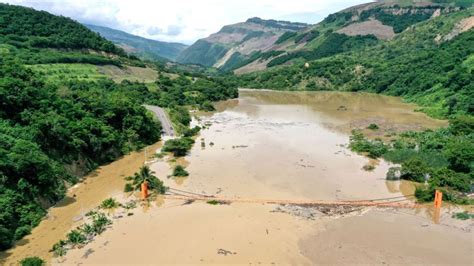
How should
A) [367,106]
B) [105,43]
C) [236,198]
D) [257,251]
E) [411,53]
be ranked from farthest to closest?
1. [411,53]
2. [105,43]
3. [367,106]
4. [236,198]
5. [257,251]

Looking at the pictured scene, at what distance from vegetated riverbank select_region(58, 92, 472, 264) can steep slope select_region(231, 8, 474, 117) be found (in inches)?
1415

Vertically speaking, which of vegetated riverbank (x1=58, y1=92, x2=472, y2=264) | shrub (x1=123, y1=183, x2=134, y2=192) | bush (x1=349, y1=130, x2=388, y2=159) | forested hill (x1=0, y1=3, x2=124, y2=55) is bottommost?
vegetated riverbank (x1=58, y1=92, x2=472, y2=264)

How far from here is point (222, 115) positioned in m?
80.3

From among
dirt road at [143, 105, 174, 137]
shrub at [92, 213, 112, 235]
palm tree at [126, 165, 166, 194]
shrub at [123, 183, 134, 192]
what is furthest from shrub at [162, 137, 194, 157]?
shrub at [92, 213, 112, 235]

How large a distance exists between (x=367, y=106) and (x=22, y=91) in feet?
245

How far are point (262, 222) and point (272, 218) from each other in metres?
0.96

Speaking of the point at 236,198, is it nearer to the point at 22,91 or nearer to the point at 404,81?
the point at 22,91

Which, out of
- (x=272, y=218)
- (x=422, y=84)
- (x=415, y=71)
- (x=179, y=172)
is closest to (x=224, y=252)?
(x=272, y=218)

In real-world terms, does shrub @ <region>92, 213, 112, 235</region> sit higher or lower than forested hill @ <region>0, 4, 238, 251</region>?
lower

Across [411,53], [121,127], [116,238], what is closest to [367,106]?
[411,53]

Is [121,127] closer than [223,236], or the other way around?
[223,236]

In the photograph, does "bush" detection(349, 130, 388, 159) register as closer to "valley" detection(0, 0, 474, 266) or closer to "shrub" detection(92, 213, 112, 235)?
"valley" detection(0, 0, 474, 266)

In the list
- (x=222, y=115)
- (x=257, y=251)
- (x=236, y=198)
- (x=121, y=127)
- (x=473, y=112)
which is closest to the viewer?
(x=257, y=251)

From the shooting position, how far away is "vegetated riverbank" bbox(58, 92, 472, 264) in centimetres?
2266
